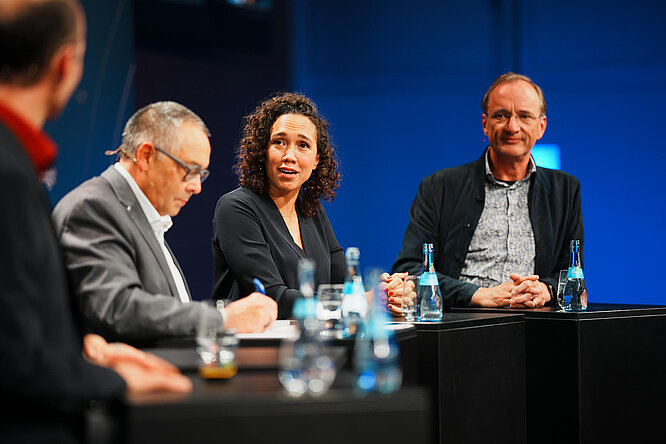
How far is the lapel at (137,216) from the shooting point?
231 cm

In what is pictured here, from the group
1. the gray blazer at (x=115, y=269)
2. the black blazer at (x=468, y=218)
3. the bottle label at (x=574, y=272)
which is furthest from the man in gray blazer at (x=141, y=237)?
the black blazer at (x=468, y=218)

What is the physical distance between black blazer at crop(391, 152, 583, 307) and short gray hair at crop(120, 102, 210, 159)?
5.31ft

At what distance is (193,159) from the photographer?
7.88 feet

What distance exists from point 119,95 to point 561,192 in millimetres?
2284

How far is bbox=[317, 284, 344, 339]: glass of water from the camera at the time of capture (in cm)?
221

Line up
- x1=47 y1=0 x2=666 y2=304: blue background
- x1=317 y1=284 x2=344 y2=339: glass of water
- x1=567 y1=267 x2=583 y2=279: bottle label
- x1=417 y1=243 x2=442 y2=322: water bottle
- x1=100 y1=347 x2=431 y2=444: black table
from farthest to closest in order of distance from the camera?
1. x1=47 y1=0 x2=666 y2=304: blue background
2. x1=567 y1=267 x2=583 y2=279: bottle label
3. x1=417 y1=243 x2=442 y2=322: water bottle
4. x1=317 y1=284 x2=344 y2=339: glass of water
5. x1=100 y1=347 x2=431 y2=444: black table

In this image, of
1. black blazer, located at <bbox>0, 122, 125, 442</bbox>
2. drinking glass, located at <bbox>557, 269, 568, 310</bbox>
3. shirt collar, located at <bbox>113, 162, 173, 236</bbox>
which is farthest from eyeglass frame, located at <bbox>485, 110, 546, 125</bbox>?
black blazer, located at <bbox>0, 122, 125, 442</bbox>

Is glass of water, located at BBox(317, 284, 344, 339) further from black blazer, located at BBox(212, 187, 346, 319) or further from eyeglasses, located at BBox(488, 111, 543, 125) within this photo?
eyeglasses, located at BBox(488, 111, 543, 125)

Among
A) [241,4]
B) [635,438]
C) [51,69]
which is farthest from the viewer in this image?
[241,4]

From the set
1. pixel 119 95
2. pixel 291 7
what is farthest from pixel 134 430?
pixel 291 7

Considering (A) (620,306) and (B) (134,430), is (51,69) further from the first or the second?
(A) (620,306)

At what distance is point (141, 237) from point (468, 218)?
77.7 inches

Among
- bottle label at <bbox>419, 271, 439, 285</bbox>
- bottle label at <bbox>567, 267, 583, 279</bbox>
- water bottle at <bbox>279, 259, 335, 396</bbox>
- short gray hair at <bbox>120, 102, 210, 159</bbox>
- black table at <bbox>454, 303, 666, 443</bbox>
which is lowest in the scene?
black table at <bbox>454, 303, 666, 443</bbox>

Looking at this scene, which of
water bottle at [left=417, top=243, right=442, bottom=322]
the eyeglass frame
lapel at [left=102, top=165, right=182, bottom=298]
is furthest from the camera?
the eyeglass frame
